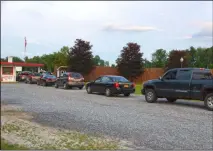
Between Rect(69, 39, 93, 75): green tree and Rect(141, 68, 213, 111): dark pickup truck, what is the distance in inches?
1045

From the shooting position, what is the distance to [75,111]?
12859 millimetres

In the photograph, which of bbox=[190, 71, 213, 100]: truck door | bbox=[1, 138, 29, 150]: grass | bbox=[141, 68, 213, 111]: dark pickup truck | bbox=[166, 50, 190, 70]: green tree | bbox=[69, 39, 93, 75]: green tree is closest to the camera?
bbox=[1, 138, 29, 150]: grass

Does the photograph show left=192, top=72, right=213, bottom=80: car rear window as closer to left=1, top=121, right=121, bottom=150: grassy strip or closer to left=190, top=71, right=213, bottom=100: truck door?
left=190, top=71, right=213, bottom=100: truck door

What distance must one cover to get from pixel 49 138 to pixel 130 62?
36653 mm

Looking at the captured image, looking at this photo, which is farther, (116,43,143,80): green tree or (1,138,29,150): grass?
(116,43,143,80): green tree

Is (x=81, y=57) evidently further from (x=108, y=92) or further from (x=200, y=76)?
(x=200, y=76)

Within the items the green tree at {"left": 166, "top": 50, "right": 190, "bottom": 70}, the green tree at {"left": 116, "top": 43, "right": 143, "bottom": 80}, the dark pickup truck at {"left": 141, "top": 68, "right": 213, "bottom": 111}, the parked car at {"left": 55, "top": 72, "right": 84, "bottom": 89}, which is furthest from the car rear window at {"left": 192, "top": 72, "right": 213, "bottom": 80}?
the green tree at {"left": 166, "top": 50, "right": 190, "bottom": 70}

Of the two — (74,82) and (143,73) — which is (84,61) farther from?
(74,82)

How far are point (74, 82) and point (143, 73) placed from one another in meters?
18.2

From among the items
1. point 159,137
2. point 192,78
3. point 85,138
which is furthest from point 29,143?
point 192,78

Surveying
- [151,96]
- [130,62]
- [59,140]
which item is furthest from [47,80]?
[59,140]

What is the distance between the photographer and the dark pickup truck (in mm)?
14312

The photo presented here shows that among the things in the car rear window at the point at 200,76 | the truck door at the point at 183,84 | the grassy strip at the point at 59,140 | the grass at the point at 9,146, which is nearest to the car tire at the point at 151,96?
the truck door at the point at 183,84

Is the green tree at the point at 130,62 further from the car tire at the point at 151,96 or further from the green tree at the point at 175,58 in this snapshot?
the car tire at the point at 151,96
